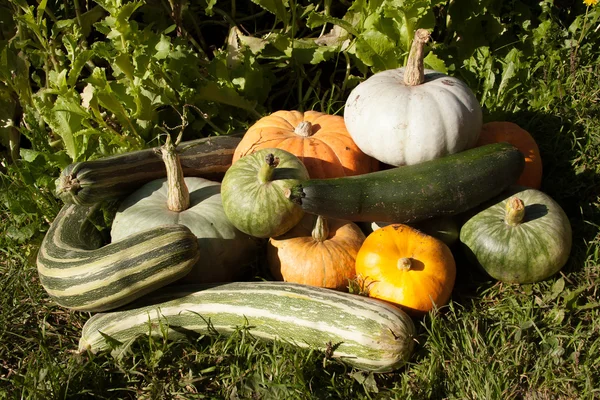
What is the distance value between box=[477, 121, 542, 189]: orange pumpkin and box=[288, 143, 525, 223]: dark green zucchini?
349 mm

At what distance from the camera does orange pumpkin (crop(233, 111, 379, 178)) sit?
3.98 metres

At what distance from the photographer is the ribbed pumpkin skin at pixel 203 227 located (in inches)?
145

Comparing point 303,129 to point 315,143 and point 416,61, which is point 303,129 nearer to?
point 315,143

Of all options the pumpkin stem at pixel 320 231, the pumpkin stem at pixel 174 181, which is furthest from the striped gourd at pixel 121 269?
the pumpkin stem at pixel 320 231

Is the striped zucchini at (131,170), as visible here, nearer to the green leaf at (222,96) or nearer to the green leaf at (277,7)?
the green leaf at (222,96)

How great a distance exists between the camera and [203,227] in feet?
12.1

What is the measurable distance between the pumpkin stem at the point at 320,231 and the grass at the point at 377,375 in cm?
68

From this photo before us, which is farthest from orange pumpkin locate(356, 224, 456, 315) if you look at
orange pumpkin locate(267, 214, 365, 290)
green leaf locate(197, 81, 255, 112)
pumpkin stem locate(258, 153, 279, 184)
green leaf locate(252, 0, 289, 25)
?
green leaf locate(252, 0, 289, 25)

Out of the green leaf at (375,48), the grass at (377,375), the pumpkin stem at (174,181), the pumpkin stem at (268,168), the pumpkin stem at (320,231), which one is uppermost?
the green leaf at (375,48)

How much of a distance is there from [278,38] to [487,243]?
224cm

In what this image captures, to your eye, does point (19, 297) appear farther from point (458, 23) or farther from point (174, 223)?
point (458, 23)

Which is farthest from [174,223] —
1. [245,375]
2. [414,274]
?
[414,274]

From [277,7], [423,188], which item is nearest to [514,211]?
[423,188]

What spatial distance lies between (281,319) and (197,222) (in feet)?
2.76
